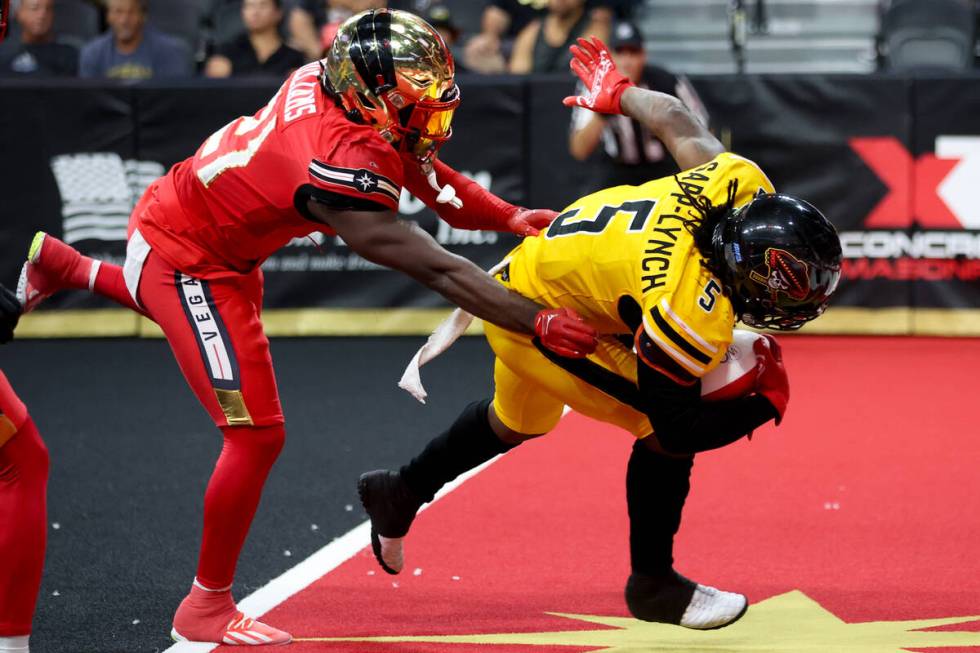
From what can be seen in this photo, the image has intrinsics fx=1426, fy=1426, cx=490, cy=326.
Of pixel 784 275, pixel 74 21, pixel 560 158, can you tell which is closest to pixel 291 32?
pixel 74 21

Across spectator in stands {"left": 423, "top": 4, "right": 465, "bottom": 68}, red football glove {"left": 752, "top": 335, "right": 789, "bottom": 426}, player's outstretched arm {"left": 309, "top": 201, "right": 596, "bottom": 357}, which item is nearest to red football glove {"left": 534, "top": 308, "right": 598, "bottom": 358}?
player's outstretched arm {"left": 309, "top": 201, "right": 596, "bottom": 357}

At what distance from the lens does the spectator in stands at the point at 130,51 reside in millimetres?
10008

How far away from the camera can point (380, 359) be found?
8.71 m

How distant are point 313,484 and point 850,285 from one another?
4672 millimetres

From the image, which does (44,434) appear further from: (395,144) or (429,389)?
(395,144)

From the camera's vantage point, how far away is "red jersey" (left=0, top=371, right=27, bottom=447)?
338 centimetres

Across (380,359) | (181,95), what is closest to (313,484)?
(380,359)

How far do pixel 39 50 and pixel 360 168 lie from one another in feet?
25.1

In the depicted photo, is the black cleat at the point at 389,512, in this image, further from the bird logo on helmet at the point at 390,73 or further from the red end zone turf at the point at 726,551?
the bird logo on helmet at the point at 390,73

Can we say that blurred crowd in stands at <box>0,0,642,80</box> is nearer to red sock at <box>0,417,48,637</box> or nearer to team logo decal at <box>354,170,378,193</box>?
team logo decal at <box>354,170,378,193</box>

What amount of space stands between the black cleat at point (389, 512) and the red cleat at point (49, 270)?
106 cm

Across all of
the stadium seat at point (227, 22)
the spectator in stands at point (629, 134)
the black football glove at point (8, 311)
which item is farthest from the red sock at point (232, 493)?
the stadium seat at point (227, 22)

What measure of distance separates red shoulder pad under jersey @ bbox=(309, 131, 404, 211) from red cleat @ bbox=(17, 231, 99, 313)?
3.21 feet

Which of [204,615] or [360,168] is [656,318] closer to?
[360,168]
